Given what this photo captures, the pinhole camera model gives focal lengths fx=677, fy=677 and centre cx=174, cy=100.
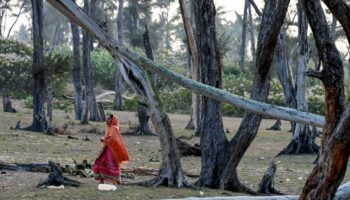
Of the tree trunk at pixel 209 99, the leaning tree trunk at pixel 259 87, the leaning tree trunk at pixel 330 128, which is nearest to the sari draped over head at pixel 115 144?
the tree trunk at pixel 209 99

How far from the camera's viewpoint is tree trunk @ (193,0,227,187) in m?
10.7

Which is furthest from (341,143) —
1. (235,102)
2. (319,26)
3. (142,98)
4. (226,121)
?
(226,121)

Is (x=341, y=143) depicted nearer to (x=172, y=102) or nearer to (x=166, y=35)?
(x=172, y=102)

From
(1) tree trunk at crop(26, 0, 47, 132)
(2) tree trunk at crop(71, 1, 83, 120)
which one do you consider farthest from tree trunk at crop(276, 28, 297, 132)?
(2) tree trunk at crop(71, 1, 83, 120)

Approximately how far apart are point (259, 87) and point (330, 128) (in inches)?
197

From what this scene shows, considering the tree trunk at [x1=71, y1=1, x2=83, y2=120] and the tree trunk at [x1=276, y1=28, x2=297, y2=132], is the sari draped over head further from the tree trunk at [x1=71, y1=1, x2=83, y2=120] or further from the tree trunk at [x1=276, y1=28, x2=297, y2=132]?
the tree trunk at [x1=71, y1=1, x2=83, y2=120]

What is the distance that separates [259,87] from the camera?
10.5m

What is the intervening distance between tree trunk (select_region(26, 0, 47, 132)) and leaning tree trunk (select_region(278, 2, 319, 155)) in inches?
310

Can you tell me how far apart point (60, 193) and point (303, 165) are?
7.11 meters

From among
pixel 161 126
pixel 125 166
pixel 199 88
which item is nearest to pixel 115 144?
pixel 161 126

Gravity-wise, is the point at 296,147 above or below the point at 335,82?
below

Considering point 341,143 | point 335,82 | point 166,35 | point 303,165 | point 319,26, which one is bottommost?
point 303,165

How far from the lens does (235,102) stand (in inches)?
261

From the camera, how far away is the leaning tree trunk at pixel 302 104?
17.0 m
